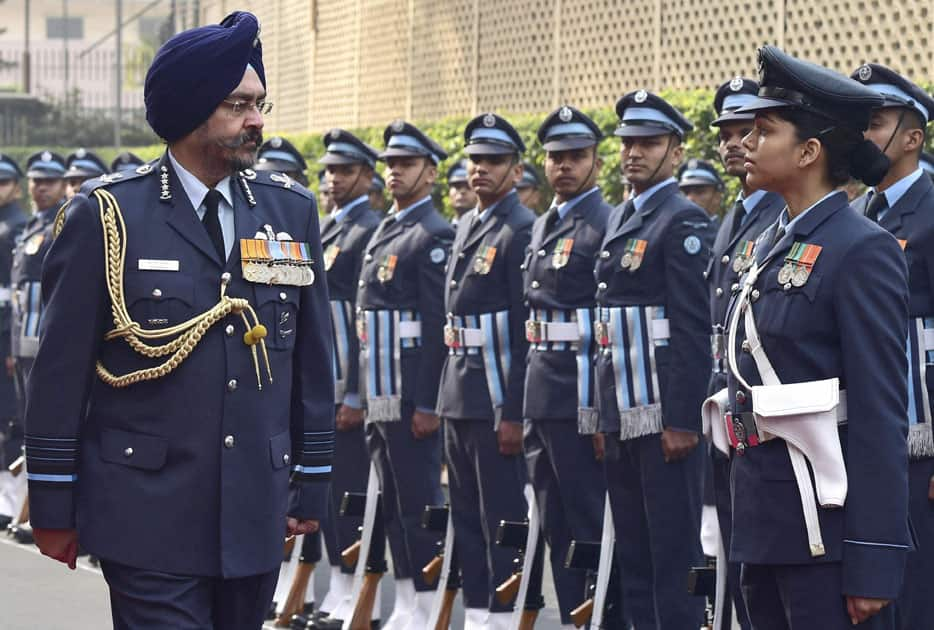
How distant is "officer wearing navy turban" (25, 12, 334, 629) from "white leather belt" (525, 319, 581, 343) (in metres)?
3.25

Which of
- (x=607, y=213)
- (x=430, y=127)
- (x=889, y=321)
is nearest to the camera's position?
(x=889, y=321)

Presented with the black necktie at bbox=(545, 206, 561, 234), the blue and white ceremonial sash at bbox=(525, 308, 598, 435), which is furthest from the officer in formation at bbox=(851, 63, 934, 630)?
the black necktie at bbox=(545, 206, 561, 234)

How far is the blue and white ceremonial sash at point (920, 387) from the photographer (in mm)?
6539

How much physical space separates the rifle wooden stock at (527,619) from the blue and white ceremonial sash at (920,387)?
2.57 meters

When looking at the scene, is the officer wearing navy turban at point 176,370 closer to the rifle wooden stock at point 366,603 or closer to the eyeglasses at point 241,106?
the eyeglasses at point 241,106

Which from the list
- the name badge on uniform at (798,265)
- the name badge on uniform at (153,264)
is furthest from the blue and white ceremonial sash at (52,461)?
the name badge on uniform at (798,265)

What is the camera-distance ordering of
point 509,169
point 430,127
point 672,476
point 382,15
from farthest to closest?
point 382,15 → point 430,127 → point 509,169 → point 672,476

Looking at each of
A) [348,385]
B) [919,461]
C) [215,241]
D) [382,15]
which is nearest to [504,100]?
[382,15]

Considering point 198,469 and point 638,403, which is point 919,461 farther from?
point 198,469

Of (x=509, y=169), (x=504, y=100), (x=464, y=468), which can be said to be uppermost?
(x=504, y=100)

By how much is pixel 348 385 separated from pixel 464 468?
3.91ft

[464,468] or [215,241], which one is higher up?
[215,241]

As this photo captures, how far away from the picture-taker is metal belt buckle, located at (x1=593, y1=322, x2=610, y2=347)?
7984mm

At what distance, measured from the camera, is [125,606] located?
A: 4980 millimetres
